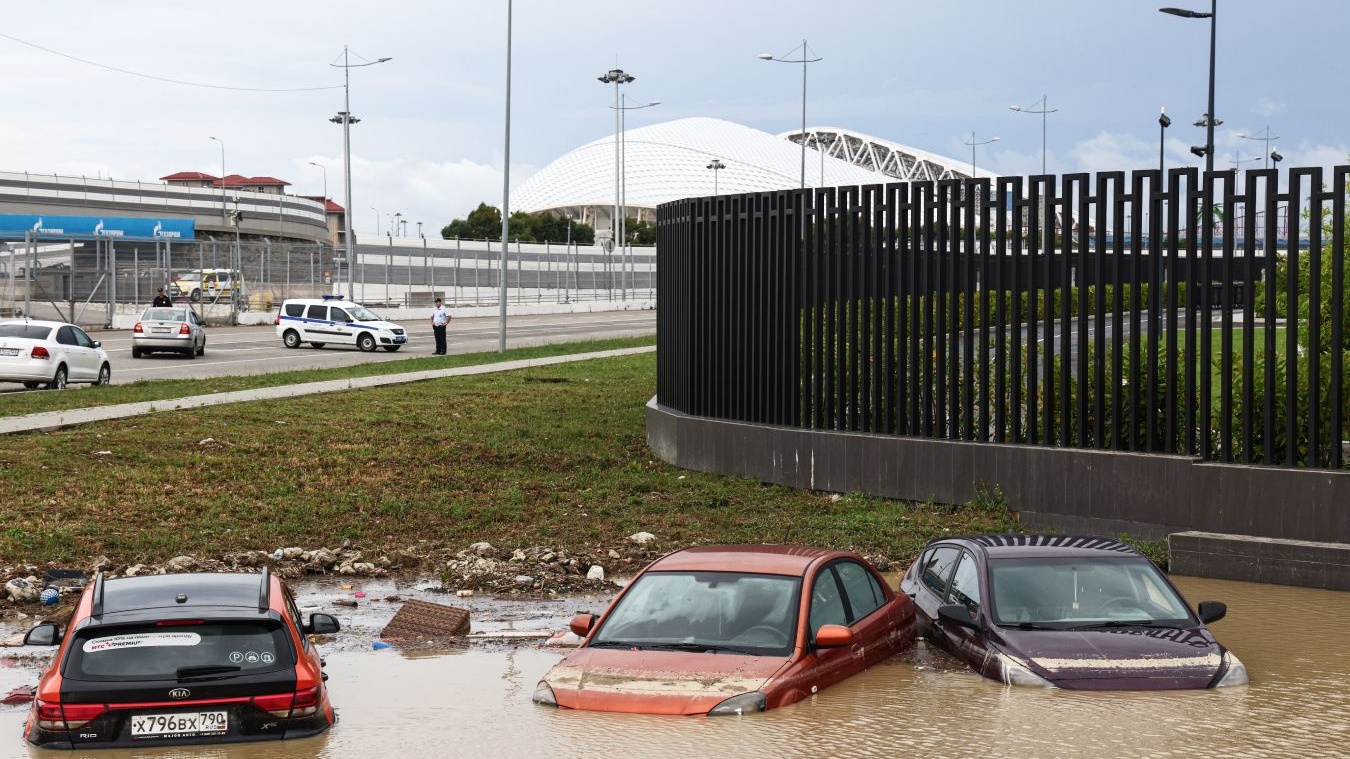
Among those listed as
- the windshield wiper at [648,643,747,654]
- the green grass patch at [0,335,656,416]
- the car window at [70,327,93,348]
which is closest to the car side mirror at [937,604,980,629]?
the windshield wiper at [648,643,747,654]

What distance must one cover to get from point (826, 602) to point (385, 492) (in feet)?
30.5

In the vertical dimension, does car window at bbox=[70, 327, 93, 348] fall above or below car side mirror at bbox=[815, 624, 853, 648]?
above

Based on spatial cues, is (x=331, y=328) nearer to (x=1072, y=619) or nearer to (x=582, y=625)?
(x=582, y=625)

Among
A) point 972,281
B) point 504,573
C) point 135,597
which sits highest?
point 972,281

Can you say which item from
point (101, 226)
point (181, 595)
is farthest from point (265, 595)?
point (101, 226)

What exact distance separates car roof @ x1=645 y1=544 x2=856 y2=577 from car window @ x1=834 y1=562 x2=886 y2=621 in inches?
4.5

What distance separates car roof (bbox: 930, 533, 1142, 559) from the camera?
9234 millimetres

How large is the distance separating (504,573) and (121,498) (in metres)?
5.33

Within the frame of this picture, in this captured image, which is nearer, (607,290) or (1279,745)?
(1279,745)

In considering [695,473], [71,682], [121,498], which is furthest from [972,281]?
[71,682]

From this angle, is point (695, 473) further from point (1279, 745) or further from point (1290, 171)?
point (1279, 745)

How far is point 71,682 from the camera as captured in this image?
6.84m

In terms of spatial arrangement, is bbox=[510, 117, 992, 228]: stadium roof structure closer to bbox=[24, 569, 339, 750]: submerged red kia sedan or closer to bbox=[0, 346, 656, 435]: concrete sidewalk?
bbox=[0, 346, 656, 435]: concrete sidewalk

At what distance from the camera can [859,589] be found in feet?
30.0
